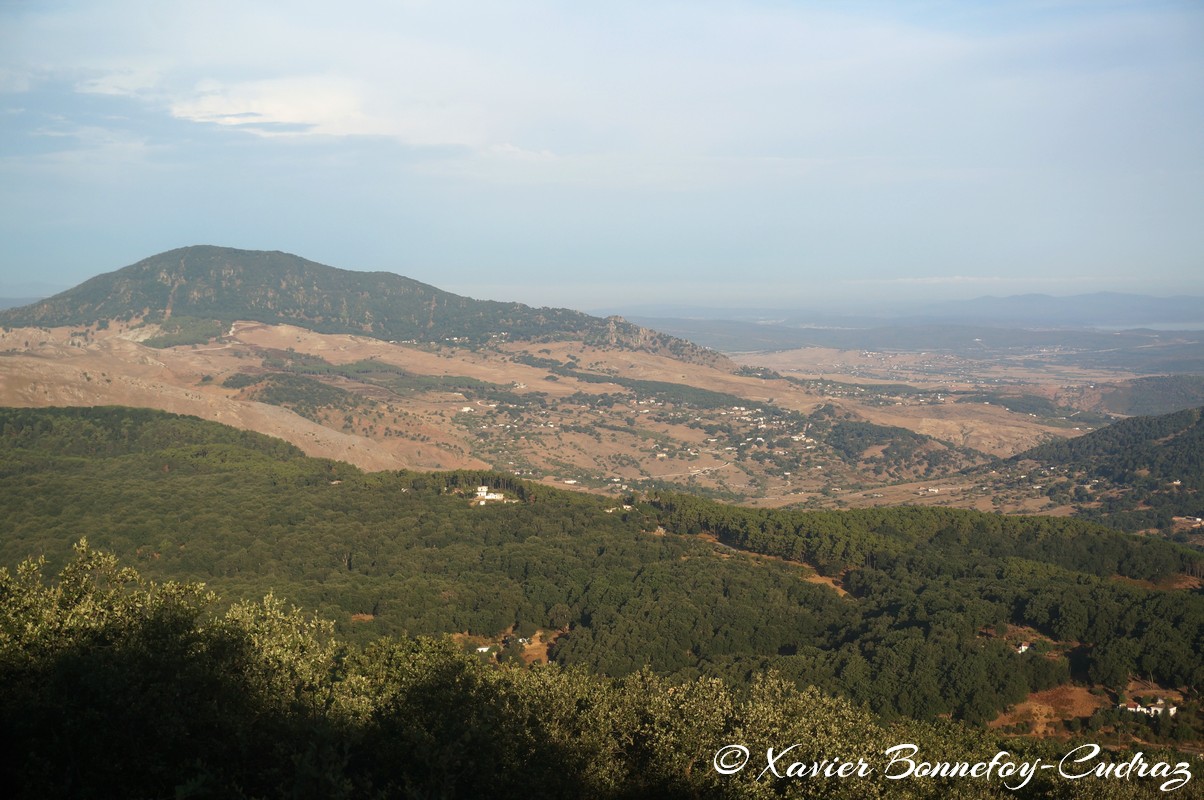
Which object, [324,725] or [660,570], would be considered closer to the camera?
[324,725]

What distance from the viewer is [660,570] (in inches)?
2721

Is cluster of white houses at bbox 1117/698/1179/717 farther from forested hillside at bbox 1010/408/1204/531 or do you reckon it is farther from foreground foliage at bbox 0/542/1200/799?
forested hillside at bbox 1010/408/1204/531

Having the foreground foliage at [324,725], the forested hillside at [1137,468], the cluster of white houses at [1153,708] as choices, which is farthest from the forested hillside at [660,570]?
the forested hillside at [1137,468]

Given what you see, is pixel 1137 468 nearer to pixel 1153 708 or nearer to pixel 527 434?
pixel 527 434

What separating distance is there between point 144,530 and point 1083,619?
68.5m

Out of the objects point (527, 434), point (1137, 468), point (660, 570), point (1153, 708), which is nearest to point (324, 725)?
point (1153, 708)

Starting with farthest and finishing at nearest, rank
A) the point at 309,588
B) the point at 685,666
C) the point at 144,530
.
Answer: the point at 144,530 < the point at 309,588 < the point at 685,666

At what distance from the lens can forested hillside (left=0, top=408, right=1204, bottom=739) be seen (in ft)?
167

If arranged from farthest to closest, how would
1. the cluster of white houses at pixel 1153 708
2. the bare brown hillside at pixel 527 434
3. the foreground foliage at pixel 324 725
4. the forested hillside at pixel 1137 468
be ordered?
1. the bare brown hillside at pixel 527 434
2. the forested hillside at pixel 1137 468
3. the cluster of white houses at pixel 1153 708
4. the foreground foliage at pixel 324 725

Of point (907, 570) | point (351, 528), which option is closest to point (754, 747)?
point (907, 570)

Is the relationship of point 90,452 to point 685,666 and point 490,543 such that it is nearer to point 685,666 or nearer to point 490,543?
point 490,543

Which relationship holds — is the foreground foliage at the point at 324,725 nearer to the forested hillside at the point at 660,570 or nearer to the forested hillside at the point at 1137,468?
the forested hillside at the point at 660,570

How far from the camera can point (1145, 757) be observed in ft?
107

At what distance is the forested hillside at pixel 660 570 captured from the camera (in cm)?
5103
